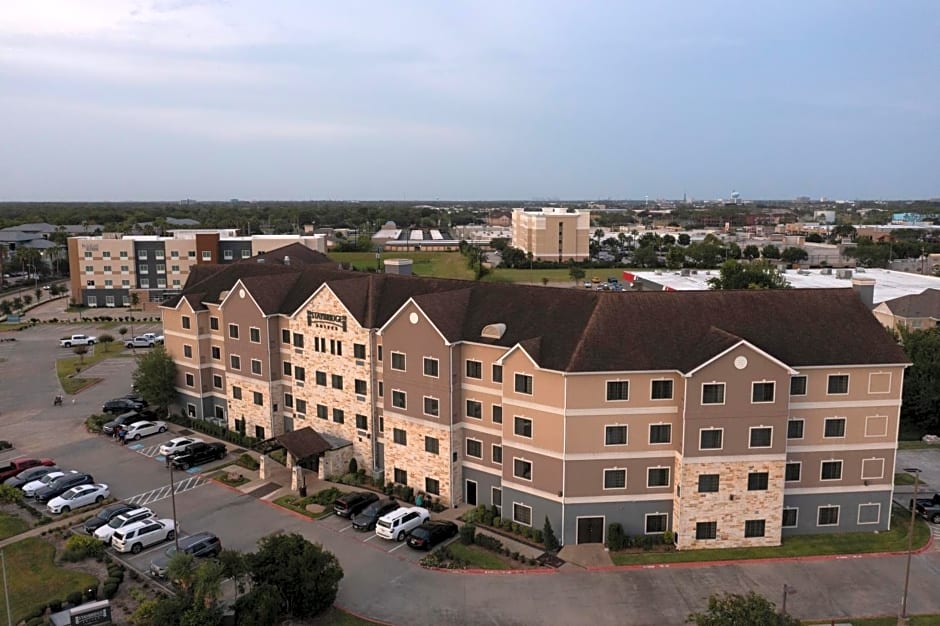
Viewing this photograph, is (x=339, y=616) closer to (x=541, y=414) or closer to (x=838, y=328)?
(x=541, y=414)

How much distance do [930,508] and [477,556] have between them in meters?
29.9

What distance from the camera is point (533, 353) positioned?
134 ft

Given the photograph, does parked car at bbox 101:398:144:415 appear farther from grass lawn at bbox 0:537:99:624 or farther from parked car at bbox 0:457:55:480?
grass lawn at bbox 0:537:99:624

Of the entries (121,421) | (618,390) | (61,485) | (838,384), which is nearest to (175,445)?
(61,485)

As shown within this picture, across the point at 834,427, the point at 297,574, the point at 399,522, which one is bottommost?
the point at 399,522

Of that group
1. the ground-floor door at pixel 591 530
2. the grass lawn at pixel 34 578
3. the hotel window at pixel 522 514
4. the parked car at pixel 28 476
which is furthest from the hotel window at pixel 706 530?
the parked car at pixel 28 476

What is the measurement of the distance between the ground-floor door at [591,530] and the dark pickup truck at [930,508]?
21.5 meters

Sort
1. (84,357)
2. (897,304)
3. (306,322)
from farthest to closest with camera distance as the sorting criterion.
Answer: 1. (84,357)
2. (897,304)
3. (306,322)

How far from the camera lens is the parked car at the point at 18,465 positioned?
51719mm

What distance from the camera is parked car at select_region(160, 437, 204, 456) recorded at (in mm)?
53875

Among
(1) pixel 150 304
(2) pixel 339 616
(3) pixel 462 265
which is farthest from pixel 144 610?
(3) pixel 462 265

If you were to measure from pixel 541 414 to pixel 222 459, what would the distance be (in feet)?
94.0

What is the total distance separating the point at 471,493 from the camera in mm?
46062

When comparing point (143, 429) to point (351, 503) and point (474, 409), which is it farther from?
point (474, 409)
